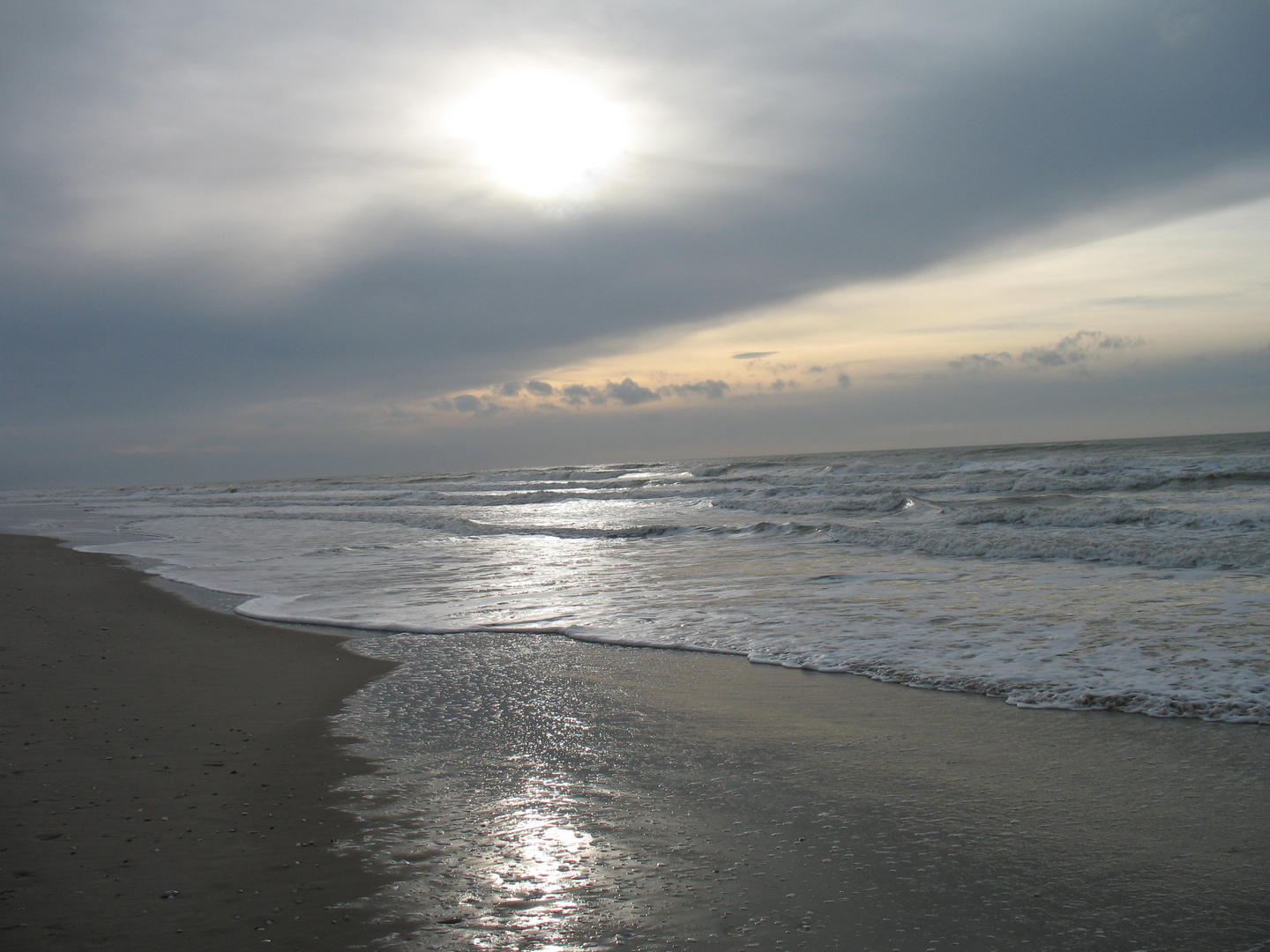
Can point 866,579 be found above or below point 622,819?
below

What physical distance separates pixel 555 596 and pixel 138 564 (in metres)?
9.69

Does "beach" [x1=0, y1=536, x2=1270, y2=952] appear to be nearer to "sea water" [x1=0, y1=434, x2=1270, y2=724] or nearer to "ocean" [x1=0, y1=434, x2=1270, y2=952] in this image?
"ocean" [x1=0, y1=434, x2=1270, y2=952]

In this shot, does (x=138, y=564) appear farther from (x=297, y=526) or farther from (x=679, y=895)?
(x=679, y=895)

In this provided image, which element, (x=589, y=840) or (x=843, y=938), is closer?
(x=843, y=938)

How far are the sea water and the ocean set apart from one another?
6 cm

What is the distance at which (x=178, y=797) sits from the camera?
366cm

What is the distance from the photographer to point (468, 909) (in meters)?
2.65

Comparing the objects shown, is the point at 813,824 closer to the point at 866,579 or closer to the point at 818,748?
the point at 818,748

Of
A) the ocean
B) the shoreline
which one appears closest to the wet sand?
the ocean

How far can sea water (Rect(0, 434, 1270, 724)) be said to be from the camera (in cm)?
611

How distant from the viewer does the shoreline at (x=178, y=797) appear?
2607mm

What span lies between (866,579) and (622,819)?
790 cm

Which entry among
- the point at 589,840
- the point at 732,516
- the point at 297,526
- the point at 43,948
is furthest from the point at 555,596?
the point at 297,526

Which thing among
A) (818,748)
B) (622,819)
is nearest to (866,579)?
(818,748)
